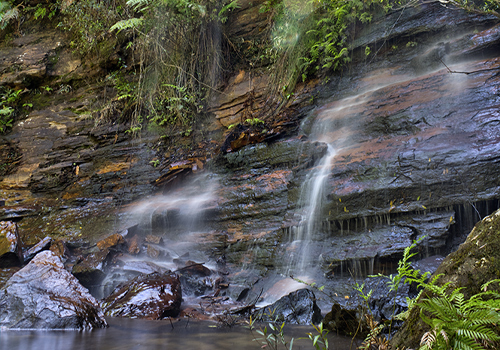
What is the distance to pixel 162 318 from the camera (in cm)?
422

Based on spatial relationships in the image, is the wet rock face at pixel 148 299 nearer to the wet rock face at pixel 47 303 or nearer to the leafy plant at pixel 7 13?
the wet rock face at pixel 47 303

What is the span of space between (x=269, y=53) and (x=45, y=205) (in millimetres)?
8259

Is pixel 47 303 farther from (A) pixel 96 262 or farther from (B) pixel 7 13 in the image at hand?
(B) pixel 7 13

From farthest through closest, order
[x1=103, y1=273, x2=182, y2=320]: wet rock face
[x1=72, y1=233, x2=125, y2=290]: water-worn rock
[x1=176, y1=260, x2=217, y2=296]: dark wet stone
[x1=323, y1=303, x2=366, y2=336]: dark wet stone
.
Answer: [x1=72, y1=233, x2=125, y2=290]: water-worn rock, [x1=176, y1=260, x2=217, y2=296]: dark wet stone, [x1=103, y1=273, x2=182, y2=320]: wet rock face, [x1=323, y1=303, x2=366, y2=336]: dark wet stone

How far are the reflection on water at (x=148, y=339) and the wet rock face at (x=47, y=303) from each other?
17 centimetres

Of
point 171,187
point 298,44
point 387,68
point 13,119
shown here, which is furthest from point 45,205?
point 387,68

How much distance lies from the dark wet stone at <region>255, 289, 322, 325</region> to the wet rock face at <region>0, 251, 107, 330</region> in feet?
6.55

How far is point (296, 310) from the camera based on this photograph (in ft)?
13.2

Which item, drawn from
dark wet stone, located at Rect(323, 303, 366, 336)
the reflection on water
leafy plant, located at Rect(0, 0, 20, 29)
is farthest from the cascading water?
leafy plant, located at Rect(0, 0, 20, 29)

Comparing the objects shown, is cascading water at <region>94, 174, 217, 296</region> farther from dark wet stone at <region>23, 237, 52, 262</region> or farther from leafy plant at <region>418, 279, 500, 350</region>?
leafy plant at <region>418, 279, 500, 350</region>

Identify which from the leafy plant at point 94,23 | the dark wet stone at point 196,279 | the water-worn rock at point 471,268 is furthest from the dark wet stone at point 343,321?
the leafy plant at point 94,23

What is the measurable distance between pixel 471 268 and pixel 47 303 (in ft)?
14.0

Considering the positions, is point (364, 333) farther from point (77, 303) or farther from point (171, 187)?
point (171, 187)

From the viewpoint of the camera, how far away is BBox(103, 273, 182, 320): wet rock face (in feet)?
14.3
